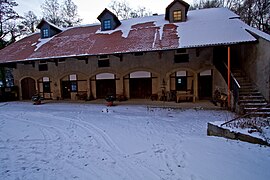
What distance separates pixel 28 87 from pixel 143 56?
11722 mm

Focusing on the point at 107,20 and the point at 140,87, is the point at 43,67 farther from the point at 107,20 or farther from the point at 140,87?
the point at 140,87

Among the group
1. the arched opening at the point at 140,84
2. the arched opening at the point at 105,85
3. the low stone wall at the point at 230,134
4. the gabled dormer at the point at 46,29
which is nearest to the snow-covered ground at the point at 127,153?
the low stone wall at the point at 230,134

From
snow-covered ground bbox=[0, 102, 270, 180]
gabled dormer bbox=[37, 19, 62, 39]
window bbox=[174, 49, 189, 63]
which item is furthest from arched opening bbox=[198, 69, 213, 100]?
gabled dormer bbox=[37, 19, 62, 39]

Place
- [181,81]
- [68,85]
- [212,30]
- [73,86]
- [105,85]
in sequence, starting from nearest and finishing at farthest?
[212,30] → [181,81] → [105,85] → [73,86] → [68,85]

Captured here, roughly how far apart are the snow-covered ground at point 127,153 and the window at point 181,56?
641 cm

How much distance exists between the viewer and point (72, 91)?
16.0 m

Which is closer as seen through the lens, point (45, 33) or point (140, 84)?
point (140, 84)

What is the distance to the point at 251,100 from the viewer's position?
27.7ft

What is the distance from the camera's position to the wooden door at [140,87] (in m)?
14.3

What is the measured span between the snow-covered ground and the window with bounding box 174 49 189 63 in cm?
641

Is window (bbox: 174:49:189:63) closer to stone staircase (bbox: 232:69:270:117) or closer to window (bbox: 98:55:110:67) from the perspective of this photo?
stone staircase (bbox: 232:69:270:117)

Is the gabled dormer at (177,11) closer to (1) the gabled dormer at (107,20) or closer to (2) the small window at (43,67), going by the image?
(1) the gabled dormer at (107,20)

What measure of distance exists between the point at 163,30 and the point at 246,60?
5.63m

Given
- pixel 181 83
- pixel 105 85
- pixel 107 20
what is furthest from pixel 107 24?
pixel 181 83
